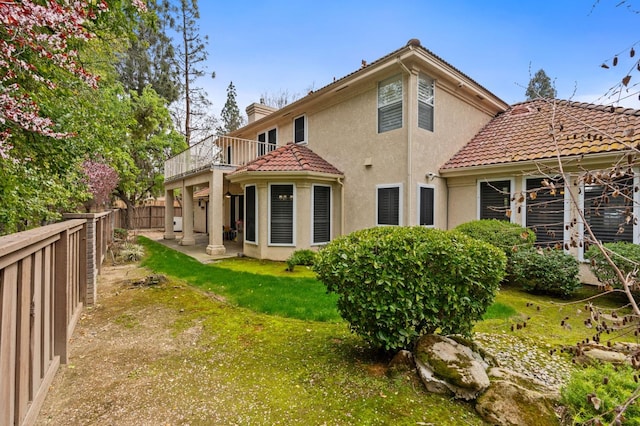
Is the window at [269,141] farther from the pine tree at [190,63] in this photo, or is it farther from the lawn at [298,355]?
the pine tree at [190,63]

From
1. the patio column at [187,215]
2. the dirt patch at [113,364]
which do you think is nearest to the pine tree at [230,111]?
the patio column at [187,215]

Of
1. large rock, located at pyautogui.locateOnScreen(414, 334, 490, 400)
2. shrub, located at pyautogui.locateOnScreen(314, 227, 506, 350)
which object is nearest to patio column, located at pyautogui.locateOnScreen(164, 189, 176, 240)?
shrub, located at pyautogui.locateOnScreen(314, 227, 506, 350)

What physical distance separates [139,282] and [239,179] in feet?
16.1

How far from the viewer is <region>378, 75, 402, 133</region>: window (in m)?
9.40

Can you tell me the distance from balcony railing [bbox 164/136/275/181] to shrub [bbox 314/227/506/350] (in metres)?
9.97

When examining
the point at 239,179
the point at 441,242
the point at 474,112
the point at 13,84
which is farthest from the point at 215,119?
the point at 441,242

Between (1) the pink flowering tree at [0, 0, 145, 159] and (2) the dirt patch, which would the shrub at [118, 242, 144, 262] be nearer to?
(2) the dirt patch

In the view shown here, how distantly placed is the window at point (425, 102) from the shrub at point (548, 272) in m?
4.71

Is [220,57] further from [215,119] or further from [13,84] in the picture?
[13,84]

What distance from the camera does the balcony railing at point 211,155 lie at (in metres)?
12.4

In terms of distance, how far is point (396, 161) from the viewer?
9.41m

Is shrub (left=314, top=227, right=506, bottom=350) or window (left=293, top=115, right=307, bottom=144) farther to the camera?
window (left=293, top=115, right=307, bottom=144)

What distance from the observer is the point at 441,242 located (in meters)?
3.37

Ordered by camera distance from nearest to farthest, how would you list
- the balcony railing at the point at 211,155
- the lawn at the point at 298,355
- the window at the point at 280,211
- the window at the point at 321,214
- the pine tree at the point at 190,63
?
the lawn at the point at 298,355 → the window at the point at 280,211 → the window at the point at 321,214 → the balcony railing at the point at 211,155 → the pine tree at the point at 190,63
